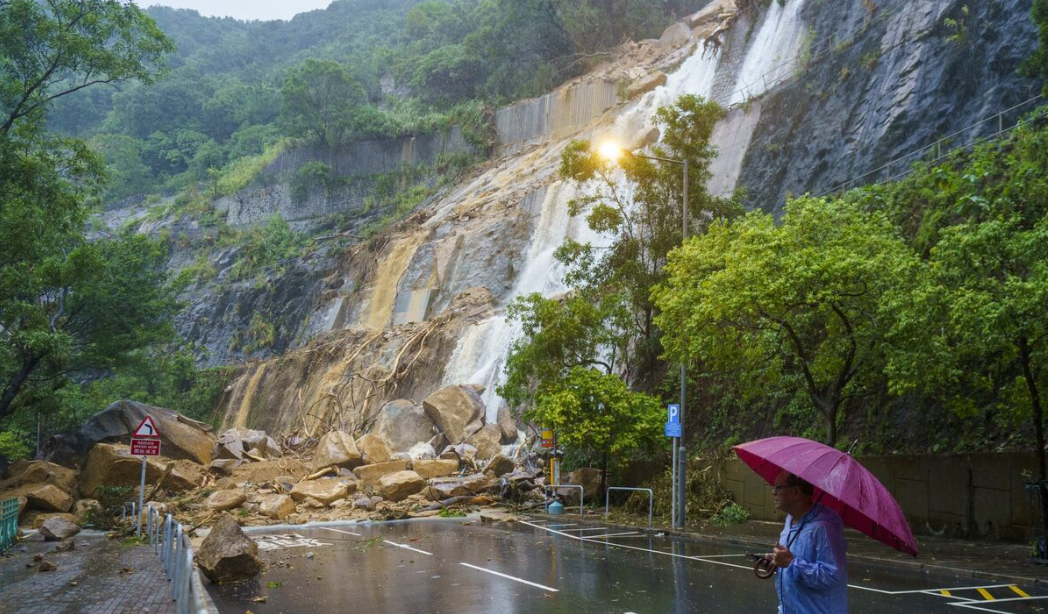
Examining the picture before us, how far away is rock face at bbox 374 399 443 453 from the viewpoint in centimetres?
3231

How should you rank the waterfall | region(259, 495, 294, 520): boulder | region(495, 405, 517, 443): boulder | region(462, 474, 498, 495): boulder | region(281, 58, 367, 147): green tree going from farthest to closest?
region(281, 58, 367, 147): green tree < the waterfall < region(495, 405, 517, 443): boulder < region(462, 474, 498, 495): boulder < region(259, 495, 294, 520): boulder

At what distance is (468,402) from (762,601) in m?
22.5

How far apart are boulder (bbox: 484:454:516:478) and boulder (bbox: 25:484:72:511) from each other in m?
12.2

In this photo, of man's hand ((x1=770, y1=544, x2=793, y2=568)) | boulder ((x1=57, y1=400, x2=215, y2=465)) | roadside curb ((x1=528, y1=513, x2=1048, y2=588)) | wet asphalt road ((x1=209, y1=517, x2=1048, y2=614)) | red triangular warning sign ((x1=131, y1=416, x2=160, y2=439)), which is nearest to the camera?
man's hand ((x1=770, y1=544, x2=793, y2=568))

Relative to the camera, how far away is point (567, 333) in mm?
23516

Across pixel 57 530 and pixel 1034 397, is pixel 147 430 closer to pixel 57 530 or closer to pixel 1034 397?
pixel 57 530

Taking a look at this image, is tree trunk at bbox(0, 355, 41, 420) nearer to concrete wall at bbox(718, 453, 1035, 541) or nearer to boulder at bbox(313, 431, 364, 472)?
boulder at bbox(313, 431, 364, 472)

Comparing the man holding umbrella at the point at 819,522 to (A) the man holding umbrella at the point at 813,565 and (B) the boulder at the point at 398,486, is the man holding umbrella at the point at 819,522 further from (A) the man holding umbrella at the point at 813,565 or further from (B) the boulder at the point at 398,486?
(B) the boulder at the point at 398,486

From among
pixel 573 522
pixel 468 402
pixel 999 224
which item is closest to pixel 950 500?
pixel 999 224

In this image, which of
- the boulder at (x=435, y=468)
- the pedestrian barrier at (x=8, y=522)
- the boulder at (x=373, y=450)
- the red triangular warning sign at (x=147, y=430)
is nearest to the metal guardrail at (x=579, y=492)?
the boulder at (x=435, y=468)

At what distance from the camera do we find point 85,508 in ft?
72.4

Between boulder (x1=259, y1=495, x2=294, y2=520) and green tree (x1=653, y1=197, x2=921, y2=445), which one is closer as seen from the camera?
green tree (x1=653, y1=197, x2=921, y2=445)

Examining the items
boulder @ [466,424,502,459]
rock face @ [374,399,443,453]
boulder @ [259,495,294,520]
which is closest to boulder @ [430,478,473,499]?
boulder @ [259,495,294,520]

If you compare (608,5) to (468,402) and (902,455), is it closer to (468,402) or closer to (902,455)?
(468,402)
